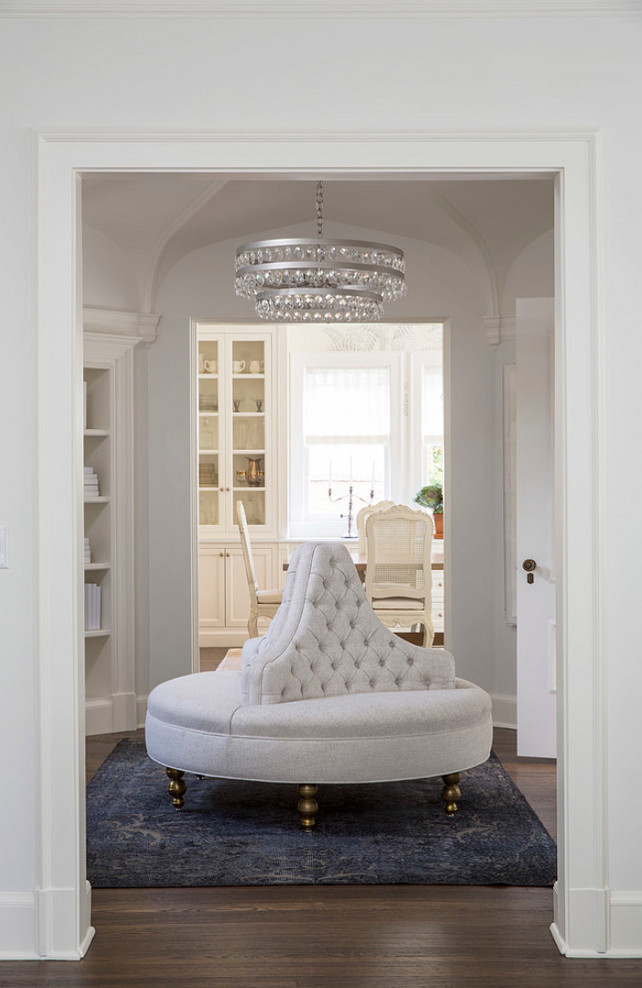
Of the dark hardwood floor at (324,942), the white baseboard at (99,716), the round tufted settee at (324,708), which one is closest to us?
the dark hardwood floor at (324,942)

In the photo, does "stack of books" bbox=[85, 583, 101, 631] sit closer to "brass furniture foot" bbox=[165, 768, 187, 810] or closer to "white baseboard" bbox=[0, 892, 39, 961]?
"brass furniture foot" bbox=[165, 768, 187, 810]

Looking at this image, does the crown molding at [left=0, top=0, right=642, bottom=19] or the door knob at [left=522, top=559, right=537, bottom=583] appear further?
the door knob at [left=522, top=559, right=537, bottom=583]

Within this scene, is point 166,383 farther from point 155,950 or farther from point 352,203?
point 155,950

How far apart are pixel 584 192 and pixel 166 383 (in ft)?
11.5

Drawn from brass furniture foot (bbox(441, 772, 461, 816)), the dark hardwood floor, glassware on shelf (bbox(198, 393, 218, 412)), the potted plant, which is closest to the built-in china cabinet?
glassware on shelf (bbox(198, 393, 218, 412))

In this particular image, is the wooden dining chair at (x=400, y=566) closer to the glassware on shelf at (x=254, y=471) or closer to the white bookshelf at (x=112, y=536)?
the white bookshelf at (x=112, y=536)

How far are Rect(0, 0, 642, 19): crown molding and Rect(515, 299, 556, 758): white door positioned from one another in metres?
2.27

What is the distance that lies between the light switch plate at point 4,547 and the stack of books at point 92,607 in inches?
114

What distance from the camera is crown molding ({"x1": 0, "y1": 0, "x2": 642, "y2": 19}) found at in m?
2.97

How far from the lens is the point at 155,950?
3.01 m

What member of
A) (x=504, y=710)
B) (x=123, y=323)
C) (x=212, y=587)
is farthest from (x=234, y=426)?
(x=504, y=710)

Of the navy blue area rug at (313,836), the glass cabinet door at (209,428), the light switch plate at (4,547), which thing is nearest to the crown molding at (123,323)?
the navy blue area rug at (313,836)

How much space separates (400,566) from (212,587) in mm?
2115

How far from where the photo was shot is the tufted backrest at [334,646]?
14.2 ft
